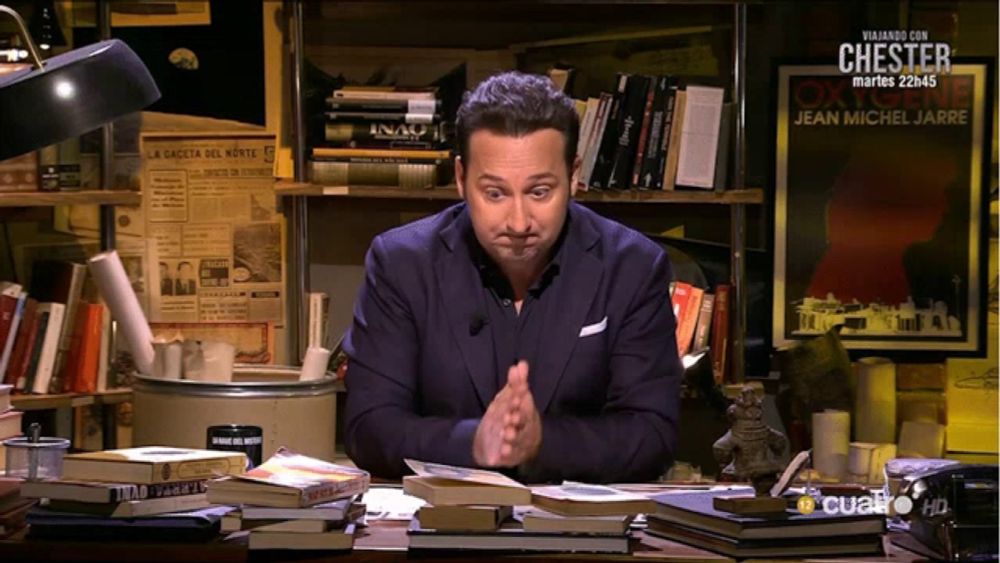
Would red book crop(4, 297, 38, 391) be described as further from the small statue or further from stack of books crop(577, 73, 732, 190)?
the small statue

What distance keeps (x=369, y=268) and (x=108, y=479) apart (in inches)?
35.0

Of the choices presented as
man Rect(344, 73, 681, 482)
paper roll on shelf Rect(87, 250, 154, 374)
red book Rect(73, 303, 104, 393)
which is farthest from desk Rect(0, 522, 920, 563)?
red book Rect(73, 303, 104, 393)

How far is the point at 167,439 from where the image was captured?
332cm

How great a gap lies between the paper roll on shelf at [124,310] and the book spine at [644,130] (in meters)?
1.29

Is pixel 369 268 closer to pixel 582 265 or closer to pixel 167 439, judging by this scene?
pixel 582 265

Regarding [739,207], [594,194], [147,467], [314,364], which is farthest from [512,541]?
[739,207]

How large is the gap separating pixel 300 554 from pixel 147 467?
9.3 inches

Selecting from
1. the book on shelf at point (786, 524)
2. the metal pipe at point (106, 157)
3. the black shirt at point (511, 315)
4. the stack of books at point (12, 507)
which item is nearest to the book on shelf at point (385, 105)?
the metal pipe at point (106, 157)

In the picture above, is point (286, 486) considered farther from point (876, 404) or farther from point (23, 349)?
point (876, 404)

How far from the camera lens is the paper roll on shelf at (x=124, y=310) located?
144 inches

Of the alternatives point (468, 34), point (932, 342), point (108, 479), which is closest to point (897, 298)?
point (932, 342)

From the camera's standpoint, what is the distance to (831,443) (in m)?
4.03

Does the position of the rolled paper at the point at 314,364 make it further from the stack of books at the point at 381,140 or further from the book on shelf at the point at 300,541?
the book on shelf at the point at 300,541

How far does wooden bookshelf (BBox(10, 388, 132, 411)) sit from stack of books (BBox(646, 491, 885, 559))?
2364 millimetres
